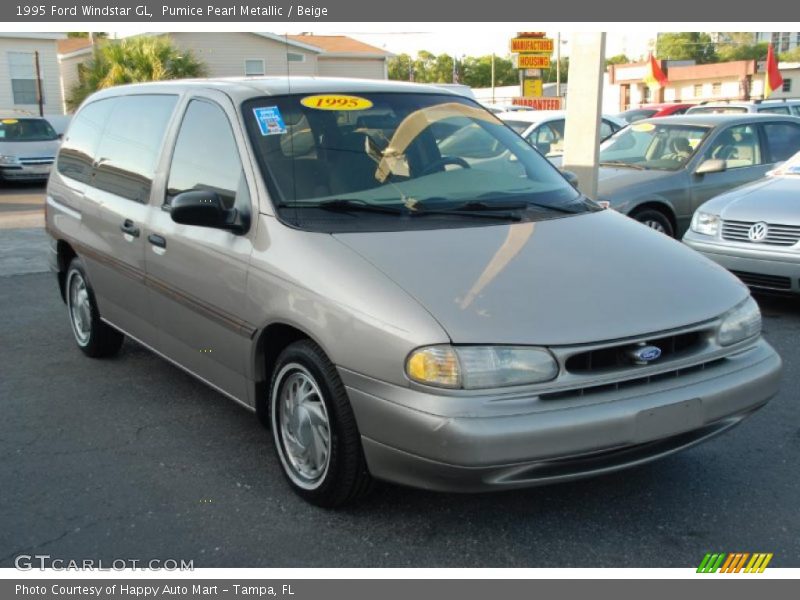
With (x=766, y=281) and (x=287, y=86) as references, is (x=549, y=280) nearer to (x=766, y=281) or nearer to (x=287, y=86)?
(x=287, y=86)

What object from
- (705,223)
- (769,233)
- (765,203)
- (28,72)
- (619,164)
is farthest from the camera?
(28,72)

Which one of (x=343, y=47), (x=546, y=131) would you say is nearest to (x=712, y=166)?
(x=546, y=131)

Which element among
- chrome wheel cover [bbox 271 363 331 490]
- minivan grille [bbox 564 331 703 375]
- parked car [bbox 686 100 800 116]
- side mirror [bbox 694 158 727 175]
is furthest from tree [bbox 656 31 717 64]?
chrome wheel cover [bbox 271 363 331 490]

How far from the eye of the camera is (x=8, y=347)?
639 centimetres

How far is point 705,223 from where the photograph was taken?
7488 mm

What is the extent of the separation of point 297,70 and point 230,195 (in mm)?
29359

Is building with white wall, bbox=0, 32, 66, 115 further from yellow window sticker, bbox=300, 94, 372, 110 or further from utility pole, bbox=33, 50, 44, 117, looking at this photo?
yellow window sticker, bbox=300, 94, 372, 110

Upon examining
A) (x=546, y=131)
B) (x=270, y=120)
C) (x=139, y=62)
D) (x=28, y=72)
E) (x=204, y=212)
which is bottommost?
(x=546, y=131)

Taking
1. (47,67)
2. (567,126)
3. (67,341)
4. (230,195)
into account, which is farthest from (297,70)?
(230,195)

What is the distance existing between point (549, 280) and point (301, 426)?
1190mm

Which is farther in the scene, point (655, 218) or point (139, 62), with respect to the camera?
point (139, 62)

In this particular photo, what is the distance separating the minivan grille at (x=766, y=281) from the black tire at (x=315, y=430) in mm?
4566

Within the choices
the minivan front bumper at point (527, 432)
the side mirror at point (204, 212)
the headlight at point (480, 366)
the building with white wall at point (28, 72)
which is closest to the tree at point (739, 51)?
the building with white wall at point (28, 72)

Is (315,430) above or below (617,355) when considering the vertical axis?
below
